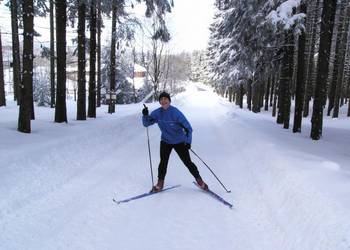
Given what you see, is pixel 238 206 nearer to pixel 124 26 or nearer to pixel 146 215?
pixel 146 215

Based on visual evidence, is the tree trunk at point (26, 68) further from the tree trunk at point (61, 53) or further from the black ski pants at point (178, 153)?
the black ski pants at point (178, 153)

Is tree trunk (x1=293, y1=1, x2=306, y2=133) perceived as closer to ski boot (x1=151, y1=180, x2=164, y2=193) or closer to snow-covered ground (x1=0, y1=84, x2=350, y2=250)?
snow-covered ground (x1=0, y1=84, x2=350, y2=250)

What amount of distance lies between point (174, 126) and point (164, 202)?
1.48m

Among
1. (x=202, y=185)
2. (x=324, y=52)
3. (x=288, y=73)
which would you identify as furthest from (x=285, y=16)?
(x=202, y=185)

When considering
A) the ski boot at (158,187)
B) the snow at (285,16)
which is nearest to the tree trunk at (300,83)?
the snow at (285,16)

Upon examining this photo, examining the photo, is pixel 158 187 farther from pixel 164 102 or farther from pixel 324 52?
pixel 324 52

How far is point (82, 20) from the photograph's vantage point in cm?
1667

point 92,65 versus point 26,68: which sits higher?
point 92,65

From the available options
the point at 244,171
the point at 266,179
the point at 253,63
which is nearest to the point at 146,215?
the point at 266,179

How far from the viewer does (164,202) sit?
676cm

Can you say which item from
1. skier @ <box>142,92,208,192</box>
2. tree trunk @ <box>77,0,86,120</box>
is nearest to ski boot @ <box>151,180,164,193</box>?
skier @ <box>142,92,208,192</box>

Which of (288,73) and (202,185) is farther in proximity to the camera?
(288,73)

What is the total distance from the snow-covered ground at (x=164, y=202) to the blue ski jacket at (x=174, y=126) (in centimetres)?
106

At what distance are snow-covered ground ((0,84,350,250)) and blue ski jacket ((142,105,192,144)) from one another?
106 cm
